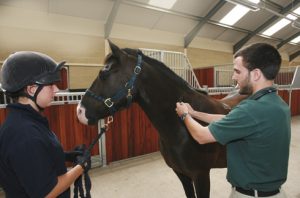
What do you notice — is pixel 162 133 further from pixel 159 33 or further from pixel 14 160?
pixel 159 33

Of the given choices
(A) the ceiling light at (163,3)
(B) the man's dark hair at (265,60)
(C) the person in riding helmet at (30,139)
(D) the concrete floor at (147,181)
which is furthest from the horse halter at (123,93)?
(A) the ceiling light at (163,3)

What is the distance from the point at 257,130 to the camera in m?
0.76

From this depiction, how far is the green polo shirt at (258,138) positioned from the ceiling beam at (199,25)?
6.75m

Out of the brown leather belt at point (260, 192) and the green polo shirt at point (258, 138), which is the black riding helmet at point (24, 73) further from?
the brown leather belt at point (260, 192)

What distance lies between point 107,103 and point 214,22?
24.3ft

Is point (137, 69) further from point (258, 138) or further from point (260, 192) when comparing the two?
point (260, 192)

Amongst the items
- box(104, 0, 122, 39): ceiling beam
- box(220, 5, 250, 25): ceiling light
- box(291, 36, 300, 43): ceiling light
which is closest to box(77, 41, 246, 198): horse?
box(104, 0, 122, 39): ceiling beam

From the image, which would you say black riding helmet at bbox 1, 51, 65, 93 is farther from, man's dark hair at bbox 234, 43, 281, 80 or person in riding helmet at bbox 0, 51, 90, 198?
man's dark hair at bbox 234, 43, 281, 80

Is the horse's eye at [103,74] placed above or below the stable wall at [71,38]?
below

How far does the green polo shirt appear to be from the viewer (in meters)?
0.76

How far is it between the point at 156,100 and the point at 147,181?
1.44 m

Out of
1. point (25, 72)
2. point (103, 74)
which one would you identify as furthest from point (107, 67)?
point (25, 72)

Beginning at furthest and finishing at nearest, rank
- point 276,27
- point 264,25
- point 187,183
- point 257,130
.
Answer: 1. point 276,27
2. point 264,25
3. point 187,183
4. point 257,130

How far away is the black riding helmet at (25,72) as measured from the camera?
717mm
